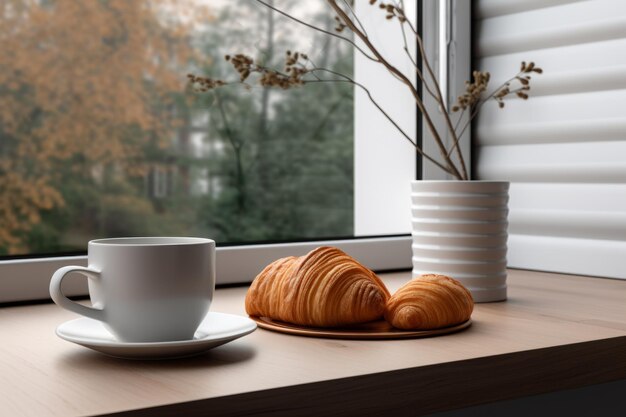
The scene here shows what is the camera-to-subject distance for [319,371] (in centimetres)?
56

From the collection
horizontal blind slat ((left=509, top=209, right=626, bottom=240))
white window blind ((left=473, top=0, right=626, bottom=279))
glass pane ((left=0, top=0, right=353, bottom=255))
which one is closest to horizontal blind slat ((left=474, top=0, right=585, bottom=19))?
white window blind ((left=473, top=0, right=626, bottom=279))

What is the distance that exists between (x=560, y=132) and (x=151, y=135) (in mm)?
3065

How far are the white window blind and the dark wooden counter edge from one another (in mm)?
461

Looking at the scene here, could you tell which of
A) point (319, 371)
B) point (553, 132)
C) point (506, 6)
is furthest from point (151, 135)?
point (319, 371)

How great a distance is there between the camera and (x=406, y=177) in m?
1.36

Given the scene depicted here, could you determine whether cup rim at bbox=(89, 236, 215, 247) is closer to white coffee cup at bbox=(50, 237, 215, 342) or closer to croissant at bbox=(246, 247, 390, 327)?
white coffee cup at bbox=(50, 237, 215, 342)

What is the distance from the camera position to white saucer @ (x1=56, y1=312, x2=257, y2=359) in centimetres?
57

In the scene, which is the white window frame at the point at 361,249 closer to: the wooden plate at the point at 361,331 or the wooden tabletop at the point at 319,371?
the wooden tabletop at the point at 319,371

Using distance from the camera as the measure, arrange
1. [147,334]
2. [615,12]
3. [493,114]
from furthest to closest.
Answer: [493,114] → [615,12] → [147,334]

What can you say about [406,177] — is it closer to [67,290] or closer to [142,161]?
[67,290]

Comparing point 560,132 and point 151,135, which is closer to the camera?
point 560,132

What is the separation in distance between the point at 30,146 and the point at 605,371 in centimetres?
358

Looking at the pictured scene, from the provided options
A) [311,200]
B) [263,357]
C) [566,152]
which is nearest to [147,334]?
[263,357]

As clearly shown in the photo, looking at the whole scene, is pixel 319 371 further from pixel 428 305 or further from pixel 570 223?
pixel 570 223
